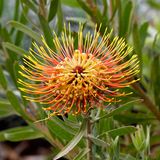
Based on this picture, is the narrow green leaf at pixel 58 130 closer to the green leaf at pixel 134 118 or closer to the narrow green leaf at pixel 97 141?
the narrow green leaf at pixel 97 141

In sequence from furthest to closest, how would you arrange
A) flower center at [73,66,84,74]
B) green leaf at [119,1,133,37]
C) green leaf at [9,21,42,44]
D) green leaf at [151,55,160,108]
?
green leaf at [151,55,160,108] < green leaf at [119,1,133,37] < green leaf at [9,21,42,44] < flower center at [73,66,84,74]

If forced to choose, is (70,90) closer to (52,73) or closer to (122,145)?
(52,73)

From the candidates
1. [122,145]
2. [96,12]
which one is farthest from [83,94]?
[122,145]

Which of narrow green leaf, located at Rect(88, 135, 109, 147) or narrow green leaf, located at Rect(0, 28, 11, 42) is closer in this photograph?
narrow green leaf, located at Rect(88, 135, 109, 147)

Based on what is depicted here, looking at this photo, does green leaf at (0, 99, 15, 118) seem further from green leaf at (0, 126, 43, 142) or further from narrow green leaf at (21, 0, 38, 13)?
narrow green leaf at (21, 0, 38, 13)

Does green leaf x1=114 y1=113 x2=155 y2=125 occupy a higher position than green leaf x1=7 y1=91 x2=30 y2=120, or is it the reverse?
green leaf x1=7 y1=91 x2=30 y2=120

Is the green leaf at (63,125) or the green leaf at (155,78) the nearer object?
the green leaf at (63,125)

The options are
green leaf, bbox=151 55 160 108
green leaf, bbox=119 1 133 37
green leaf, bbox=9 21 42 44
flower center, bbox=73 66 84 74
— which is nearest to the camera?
flower center, bbox=73 66 84 74

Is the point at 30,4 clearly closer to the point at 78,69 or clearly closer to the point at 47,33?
the point at 47,33

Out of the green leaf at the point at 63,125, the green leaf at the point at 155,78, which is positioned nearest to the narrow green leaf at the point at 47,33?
the green leaf at the point at 63,125

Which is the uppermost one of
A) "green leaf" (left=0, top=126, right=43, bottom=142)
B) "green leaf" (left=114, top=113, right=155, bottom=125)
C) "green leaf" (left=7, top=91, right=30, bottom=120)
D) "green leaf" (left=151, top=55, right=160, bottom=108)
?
"green leaf" (left=151, top=55, right=160, bottom=108)

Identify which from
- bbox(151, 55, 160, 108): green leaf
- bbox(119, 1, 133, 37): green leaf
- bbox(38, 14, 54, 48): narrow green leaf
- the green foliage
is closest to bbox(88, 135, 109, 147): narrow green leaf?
the green foliage
